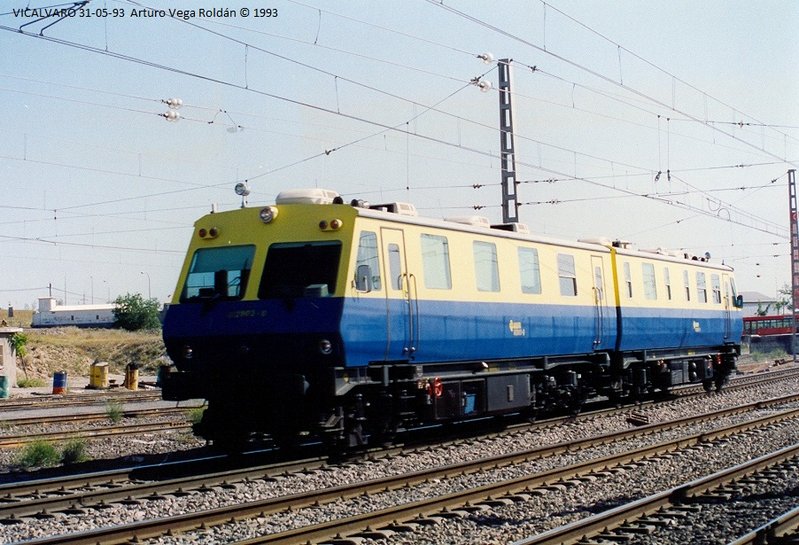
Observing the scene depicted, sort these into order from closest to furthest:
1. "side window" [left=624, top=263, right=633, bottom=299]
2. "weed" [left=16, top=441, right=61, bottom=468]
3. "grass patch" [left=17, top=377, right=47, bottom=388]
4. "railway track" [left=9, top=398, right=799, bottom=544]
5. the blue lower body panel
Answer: "railway track" [left=9, top=398, right=799, bottom=544]
the blue lower body panel
"weed" [left=16, top=441, right=61, bottom=468]
"side window" [left=624, top=263, right=633, bottom=299]
"grass patch" [left=17, top=377, right=47, bottom=388]

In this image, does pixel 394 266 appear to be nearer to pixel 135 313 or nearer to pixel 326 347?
pixel 326 347

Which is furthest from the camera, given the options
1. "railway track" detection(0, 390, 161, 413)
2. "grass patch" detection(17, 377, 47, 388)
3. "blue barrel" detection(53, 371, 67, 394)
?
"grass patch" detection(17, 377, 47, 388)

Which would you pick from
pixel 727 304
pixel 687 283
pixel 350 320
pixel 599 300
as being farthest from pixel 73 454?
pixel 727 304

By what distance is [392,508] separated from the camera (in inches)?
376

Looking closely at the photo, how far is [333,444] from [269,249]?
281 centimetres

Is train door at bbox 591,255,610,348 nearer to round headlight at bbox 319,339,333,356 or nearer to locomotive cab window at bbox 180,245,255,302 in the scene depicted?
round headlight at bbox 319,339,333,356

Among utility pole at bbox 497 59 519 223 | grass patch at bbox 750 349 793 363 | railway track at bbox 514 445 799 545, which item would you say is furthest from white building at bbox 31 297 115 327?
railway track at bbox 514 445 799 545

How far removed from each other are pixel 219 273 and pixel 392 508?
550 centimetres

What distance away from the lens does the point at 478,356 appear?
1575 centimetres

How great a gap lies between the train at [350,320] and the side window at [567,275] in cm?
66

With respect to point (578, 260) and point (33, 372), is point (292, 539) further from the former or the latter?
point (33, 372)

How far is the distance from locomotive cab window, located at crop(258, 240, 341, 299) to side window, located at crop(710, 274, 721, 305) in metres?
15.4

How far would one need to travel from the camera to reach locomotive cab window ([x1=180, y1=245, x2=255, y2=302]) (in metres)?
13.8

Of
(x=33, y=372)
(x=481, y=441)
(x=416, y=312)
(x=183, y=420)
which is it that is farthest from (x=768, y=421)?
(x=33, y=372)
